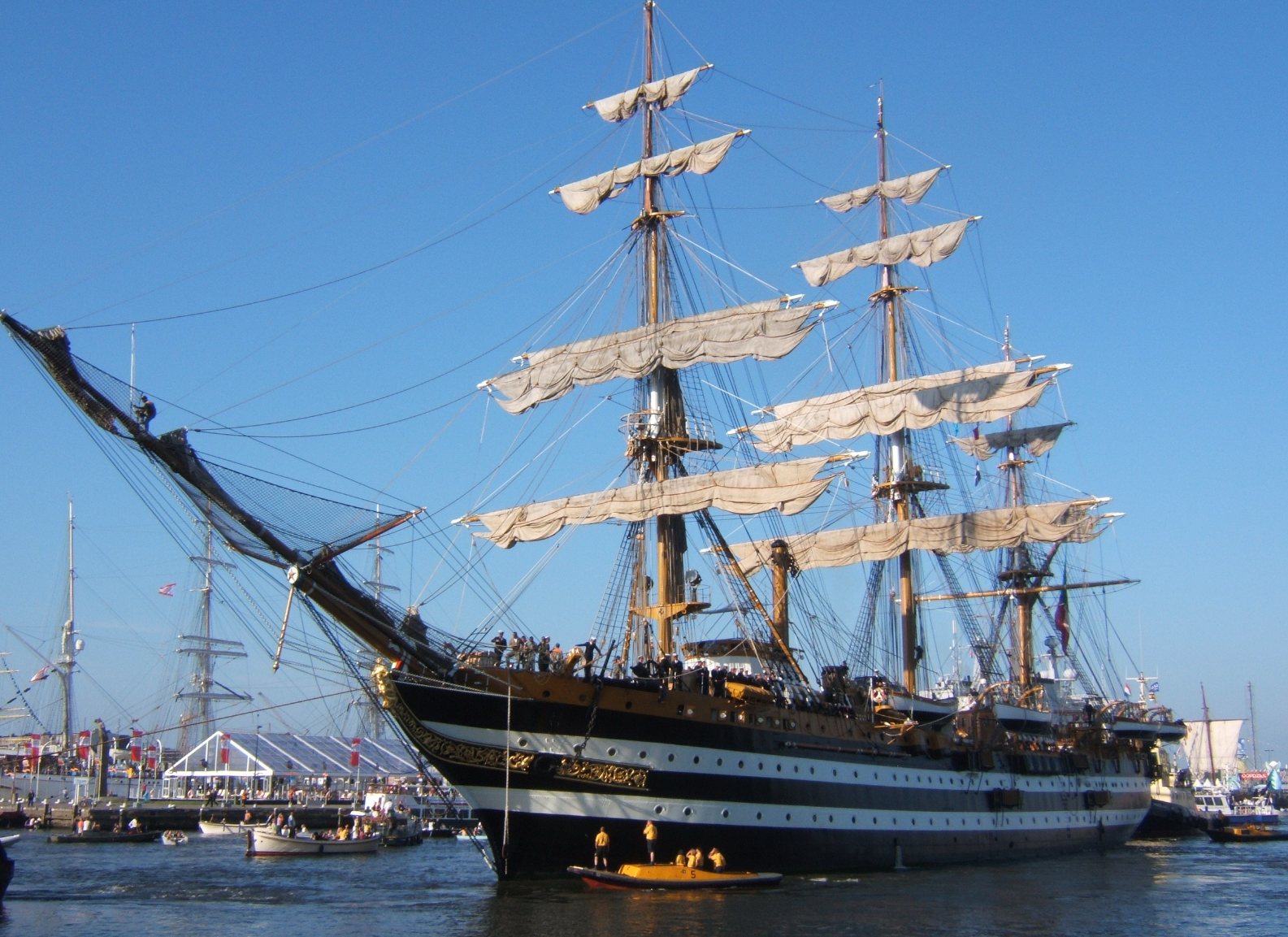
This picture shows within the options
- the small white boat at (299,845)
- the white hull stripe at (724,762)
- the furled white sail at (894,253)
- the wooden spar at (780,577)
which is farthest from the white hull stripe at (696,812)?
the furled white sail at (894,253)

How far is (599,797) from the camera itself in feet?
98.5

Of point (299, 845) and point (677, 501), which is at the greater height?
point (677, 501)

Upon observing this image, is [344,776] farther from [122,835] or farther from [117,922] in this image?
[117,922]

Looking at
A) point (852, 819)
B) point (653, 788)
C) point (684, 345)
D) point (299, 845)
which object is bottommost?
point (299, 845)

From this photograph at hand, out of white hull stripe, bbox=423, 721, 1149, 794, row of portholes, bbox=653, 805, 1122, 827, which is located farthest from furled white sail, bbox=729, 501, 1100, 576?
white hull stripe, bbox=423, 721, 1149, 794

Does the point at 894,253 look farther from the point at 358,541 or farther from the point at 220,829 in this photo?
the point at 220,829

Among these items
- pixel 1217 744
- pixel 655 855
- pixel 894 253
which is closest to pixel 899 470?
pixel 894 253

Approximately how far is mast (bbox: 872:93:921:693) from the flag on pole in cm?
1766

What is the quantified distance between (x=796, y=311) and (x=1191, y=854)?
31179 mm

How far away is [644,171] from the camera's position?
45.6 m

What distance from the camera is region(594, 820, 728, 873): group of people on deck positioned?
97.3ft

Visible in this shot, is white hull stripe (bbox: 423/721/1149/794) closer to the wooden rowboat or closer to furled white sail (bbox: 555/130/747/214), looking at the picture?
the wooden rowboat

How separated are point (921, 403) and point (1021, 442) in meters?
17.1

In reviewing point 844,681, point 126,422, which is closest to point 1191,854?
point 844,681
